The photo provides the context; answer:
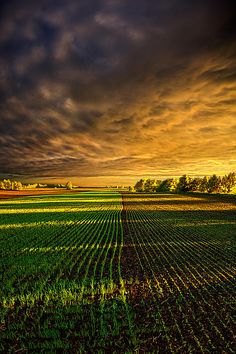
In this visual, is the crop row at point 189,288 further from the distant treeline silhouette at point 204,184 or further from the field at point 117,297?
the distant treeline silhouette at point 204,184

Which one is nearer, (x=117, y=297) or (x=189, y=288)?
(x=117, y=297)

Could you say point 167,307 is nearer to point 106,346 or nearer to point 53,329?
point 106,346

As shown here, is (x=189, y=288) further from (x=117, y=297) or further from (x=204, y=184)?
(x=204, y=184)

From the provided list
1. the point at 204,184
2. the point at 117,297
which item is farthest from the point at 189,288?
the point at 204,184

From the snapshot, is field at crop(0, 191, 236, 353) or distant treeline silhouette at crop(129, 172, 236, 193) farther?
distant treeline silhouette at crop(129, 172, 236, 193)

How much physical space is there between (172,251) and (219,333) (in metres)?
9.08

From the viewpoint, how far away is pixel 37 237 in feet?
67.6

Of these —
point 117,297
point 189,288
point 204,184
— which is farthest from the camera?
point 204,184

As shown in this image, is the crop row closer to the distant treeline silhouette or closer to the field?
the field

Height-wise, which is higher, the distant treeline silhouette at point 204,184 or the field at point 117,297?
the distant treeline silhouette at point 204,184

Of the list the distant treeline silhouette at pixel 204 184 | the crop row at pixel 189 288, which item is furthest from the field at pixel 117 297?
the distant treeline silhouette at pixel 204 184

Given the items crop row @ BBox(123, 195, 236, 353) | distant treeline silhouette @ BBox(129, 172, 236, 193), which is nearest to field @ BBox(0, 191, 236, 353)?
crop row @ BBox(123, 195, 236, 353)

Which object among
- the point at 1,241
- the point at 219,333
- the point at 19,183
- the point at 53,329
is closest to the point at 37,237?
the point at 1,241

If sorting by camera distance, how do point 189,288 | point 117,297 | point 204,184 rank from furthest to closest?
point 204,184
point 189,288
point 117,297
